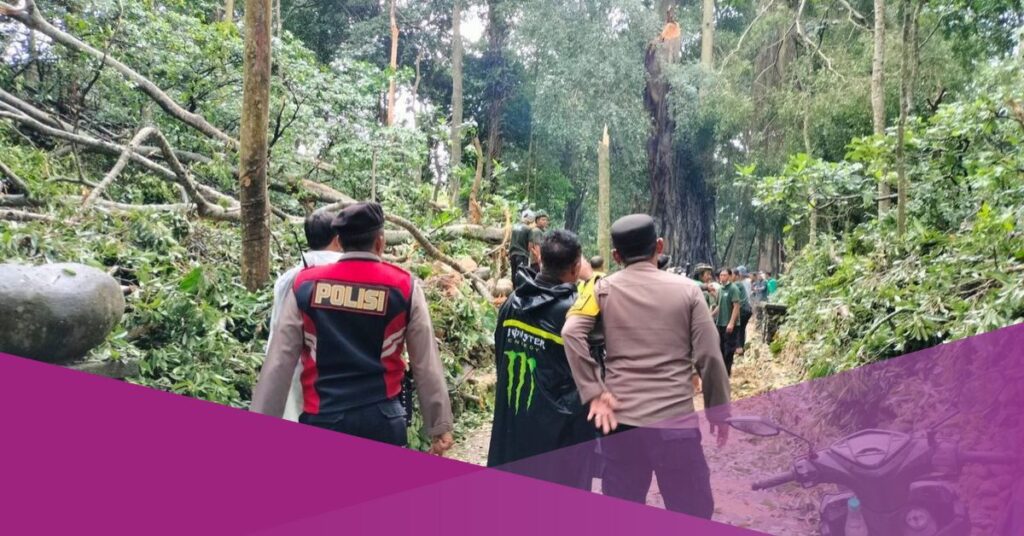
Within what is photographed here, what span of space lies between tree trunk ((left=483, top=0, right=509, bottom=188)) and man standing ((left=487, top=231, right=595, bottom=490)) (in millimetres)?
13734

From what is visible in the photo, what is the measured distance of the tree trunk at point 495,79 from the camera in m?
16.7

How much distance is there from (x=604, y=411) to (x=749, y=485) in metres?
2.36

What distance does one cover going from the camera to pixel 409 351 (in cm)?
246

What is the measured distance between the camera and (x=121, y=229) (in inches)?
213

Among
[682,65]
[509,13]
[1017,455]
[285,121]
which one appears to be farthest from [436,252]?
[682,65]

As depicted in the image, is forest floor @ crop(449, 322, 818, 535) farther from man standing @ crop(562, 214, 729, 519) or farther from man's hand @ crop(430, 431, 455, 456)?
man's hand @ crop(430, 431, 455, 456)

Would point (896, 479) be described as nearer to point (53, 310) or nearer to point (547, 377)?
point (547, 377)

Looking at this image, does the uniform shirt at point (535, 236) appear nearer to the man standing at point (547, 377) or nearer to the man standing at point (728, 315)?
the man standing at point (728, 315)

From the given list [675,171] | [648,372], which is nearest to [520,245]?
[648,372]

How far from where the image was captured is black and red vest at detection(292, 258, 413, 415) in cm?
236

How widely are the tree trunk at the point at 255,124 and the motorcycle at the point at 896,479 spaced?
4.08 metres

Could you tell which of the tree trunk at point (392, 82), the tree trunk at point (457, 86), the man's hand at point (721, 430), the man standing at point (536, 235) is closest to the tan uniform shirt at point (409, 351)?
the man's hand at point (721, 430)
